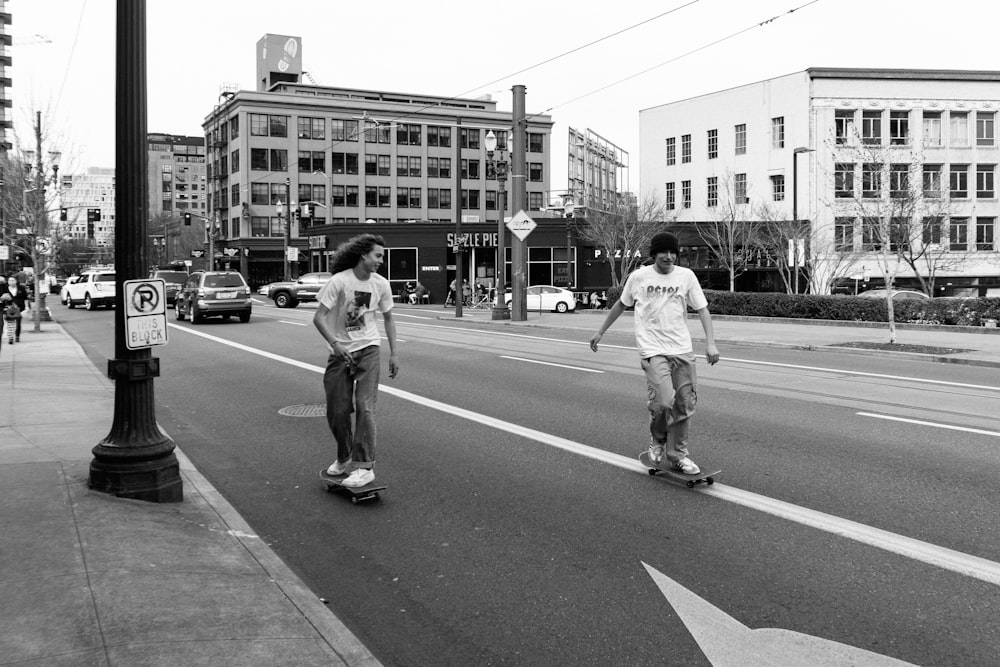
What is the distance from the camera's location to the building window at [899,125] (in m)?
51.7

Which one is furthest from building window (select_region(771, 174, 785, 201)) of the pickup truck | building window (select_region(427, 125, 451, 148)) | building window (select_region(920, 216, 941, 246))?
building window (select_region(427, 125, 451, 148))

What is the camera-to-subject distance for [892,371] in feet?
44.8

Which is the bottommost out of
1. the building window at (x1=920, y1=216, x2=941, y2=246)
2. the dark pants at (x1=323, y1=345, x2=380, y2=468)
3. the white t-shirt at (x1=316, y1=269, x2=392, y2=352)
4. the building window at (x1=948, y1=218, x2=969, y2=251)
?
the dark pants at (x1=323, y1=345, x2=380, y2=468)

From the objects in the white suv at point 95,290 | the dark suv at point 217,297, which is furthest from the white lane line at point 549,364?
the white suv at point 95,290

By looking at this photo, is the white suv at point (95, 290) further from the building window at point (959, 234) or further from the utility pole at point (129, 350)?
the building window at point (959, 234)

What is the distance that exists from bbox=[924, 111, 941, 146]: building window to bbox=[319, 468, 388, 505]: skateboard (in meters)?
55.2

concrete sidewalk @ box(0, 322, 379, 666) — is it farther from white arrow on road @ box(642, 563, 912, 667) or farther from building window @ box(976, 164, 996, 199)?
building window @ box(976, 164, 996, 199)

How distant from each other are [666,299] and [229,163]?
82.5 meters

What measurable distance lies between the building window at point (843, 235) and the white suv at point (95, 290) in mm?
35545

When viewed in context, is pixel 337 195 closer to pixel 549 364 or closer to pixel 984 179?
pixel 984 179

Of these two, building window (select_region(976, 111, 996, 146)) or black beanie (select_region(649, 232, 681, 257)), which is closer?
black beanie (select_region(649, 232, 681, 257))

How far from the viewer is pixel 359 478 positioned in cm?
603

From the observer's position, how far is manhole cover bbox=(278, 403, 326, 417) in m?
9.53

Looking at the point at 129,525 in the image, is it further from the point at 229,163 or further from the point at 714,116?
the point at 229,163
